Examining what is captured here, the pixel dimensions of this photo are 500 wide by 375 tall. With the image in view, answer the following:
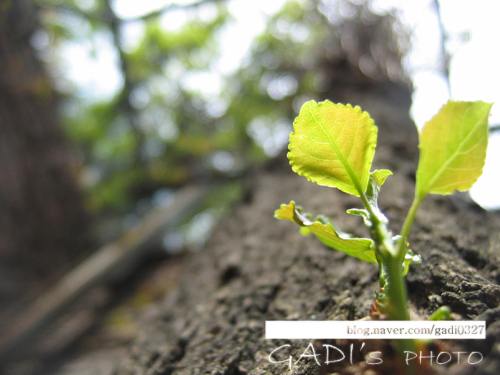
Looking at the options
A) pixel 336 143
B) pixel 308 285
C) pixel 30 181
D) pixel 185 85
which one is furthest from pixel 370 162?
pixel 185 85

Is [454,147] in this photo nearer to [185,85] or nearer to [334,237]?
[334,237]

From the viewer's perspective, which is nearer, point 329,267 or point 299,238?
point 329,267

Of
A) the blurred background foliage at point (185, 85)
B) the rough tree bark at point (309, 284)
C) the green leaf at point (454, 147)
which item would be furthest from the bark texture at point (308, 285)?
the blurred background foliage at point (185, 85)

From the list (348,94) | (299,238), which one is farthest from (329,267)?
(348,94)

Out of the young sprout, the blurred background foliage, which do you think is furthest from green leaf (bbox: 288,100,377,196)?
the blurred background foliage

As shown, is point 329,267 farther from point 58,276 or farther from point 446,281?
point 58,276

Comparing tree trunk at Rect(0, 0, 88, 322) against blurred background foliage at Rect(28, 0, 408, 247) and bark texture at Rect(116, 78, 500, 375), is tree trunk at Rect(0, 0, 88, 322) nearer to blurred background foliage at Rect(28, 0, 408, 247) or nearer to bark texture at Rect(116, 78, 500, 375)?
blurred background foliage at Rect(28, 0, 408, 247)
